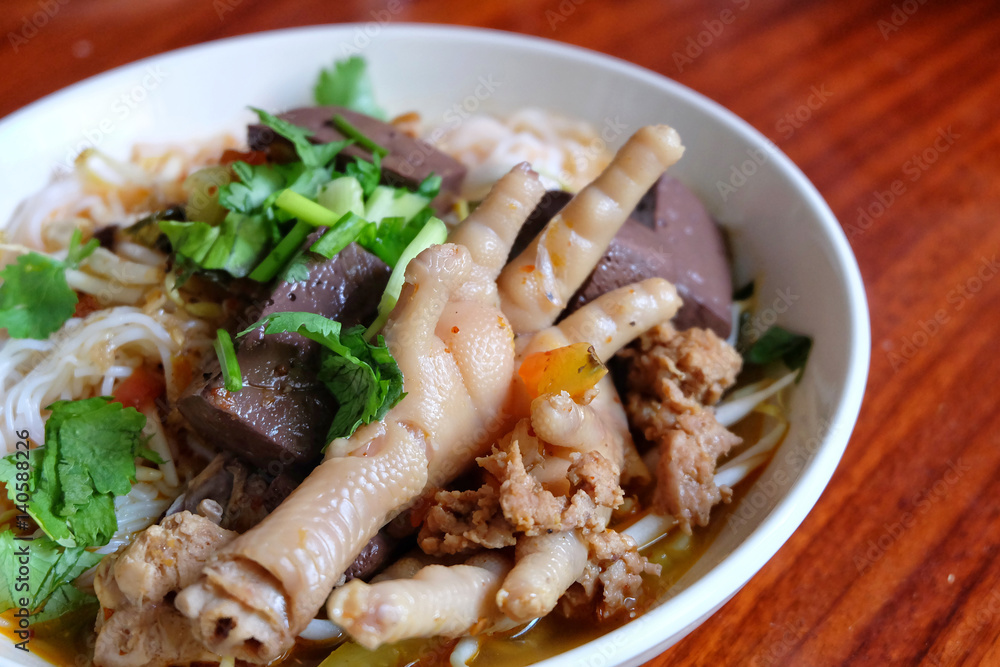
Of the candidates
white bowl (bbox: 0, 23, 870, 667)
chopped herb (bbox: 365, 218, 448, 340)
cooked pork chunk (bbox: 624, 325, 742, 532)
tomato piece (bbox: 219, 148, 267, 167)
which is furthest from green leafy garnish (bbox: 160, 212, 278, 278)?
cooked pork chunk (bbox: 624, 325, 742, 532)

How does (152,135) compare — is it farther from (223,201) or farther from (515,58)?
(515,58)

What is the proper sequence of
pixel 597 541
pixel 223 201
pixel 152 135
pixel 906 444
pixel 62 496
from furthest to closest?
pixel 152 135
pixel 906 444
pixel 223 201
pixel 62 496
pixel 597 541

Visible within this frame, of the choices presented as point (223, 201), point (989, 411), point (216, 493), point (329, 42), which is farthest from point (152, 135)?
point (989, 411)

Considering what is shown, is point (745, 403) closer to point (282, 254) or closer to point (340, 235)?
point (340, 235)

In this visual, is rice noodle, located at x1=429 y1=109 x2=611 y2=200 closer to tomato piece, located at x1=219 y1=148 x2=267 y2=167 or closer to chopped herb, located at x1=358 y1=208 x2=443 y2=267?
chopped herb, located at x1=358 y1=208 x2=443 y2=267

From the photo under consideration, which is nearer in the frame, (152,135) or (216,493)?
(216,493)

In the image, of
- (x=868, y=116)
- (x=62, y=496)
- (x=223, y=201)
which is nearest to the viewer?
(x=62, y=496)

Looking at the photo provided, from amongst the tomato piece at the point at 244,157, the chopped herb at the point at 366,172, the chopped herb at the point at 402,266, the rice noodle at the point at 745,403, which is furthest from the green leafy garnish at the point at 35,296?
the rice noodle at the point at 745,403
